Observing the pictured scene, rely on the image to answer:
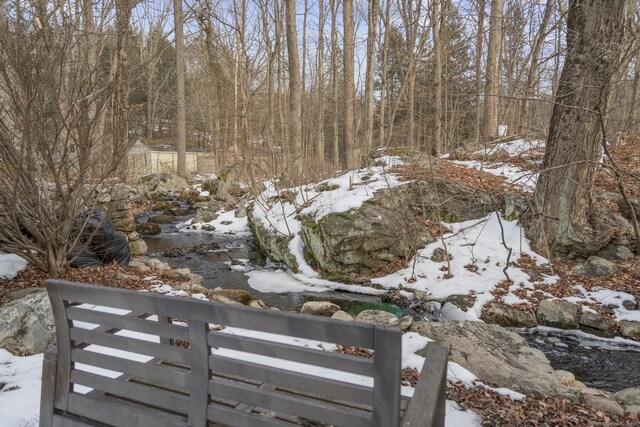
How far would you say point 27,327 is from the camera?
3809mm

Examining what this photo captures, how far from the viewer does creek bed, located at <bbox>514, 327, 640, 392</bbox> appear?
4.69 meters

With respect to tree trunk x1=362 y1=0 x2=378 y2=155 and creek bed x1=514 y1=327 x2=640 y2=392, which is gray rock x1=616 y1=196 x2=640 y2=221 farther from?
tree trunk x1=362 y1=0 x2=378 y2=155

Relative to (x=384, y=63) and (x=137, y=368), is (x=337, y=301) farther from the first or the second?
(x=384, y=63)

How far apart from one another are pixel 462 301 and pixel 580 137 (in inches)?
141

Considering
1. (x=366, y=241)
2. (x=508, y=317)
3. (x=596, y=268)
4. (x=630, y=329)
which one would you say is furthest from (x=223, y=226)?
(x=630, y=329)

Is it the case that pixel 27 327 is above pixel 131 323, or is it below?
below

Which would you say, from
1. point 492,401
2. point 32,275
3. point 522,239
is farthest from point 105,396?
point 522,239

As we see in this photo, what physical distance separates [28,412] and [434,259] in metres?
6.99

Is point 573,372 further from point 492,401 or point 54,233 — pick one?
point 54,233

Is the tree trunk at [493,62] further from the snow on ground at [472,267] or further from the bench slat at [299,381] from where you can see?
the bench slat at [299,381]

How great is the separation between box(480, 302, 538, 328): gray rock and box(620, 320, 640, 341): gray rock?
1.08 m

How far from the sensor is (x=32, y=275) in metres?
5.61

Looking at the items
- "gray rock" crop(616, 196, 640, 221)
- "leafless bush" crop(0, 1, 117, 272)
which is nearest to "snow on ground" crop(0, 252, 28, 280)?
"leafless bush" crop(0, 1, 117, 272)

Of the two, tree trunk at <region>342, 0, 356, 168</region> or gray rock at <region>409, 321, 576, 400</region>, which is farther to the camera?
tree trunk at <region>342, 0, 356, 168</region>
